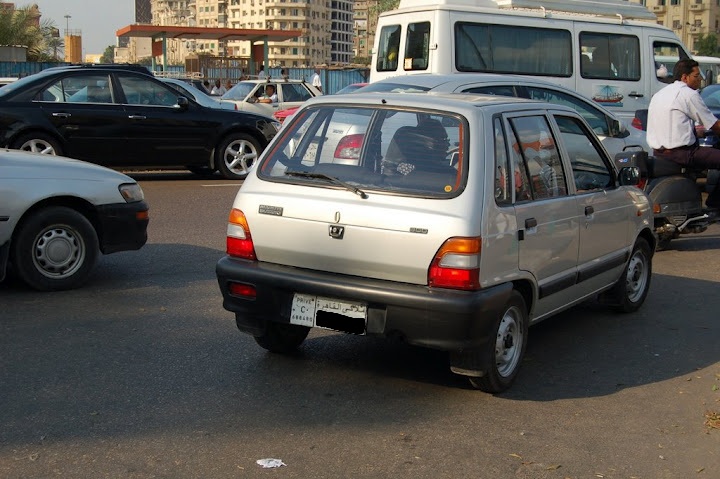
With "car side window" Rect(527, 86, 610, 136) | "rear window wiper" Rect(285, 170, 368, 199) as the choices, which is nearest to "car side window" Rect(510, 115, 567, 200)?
"rear window wiper" Rect(285, 170, 368, 199)

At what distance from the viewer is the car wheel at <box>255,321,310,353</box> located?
6.14 meters

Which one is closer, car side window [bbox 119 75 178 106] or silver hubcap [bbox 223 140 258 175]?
car side window [bbox 119 75 178 106]

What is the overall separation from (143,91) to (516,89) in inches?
235

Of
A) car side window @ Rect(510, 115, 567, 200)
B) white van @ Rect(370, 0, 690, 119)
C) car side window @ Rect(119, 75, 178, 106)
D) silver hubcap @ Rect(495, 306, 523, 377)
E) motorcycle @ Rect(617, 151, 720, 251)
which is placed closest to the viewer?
silver hubcap @ Rect(495, 306, 523, 377)

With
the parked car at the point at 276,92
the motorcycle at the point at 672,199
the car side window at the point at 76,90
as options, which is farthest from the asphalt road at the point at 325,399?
the parked car at the point at 276,92

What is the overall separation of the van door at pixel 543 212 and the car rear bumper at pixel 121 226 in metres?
3.69

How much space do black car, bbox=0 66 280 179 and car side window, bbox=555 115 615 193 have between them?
8828mm

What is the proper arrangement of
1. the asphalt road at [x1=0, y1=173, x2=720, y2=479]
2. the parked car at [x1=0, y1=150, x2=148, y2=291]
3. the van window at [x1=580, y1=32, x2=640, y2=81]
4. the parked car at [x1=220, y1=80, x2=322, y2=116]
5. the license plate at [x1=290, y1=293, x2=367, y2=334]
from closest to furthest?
the asphalt road at [x1=0, y1=173, x2=720, y2=479], the license plate at [x1=290, y1=293, x2=367, y2=334], the parked car at [x1=0, y1=150, x2=148, y2=291], the van window at [x1=580, y1=32, x2=640, y2=81], the parked car at [x1=220, y1=80, x2=322, y2=116]

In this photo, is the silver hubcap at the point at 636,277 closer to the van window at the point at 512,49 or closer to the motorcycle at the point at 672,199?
the motorcycle at the point at 672,199

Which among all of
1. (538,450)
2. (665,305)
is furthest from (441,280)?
(665,305)

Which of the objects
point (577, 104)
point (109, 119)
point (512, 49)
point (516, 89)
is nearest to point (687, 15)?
point (512, 49)

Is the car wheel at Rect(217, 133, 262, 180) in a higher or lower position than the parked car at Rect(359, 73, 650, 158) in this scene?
lower

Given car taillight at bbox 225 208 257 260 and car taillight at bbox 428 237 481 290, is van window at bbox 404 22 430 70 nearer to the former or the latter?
car taillight at bbox 225 208 257 260

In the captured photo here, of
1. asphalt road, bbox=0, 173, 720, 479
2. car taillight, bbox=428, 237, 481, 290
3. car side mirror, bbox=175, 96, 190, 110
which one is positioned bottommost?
asphalt road, bbox=0, 173, 720, 479
